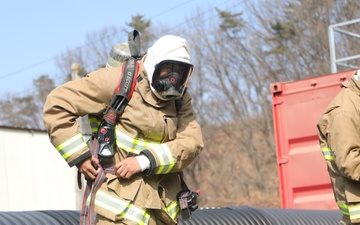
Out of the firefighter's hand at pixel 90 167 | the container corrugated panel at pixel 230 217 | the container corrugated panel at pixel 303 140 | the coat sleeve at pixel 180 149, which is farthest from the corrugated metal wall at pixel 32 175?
the firefighter's hand at pixel 90 167

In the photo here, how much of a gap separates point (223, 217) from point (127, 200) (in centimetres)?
296

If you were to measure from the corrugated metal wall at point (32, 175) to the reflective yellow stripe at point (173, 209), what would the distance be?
11.4 metres

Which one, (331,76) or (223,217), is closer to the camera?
(223,217)

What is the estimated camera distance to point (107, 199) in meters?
4.82

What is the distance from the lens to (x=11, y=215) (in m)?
5.88

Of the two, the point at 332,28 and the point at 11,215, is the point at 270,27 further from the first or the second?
the point at 11,215

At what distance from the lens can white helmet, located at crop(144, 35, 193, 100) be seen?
4895mm

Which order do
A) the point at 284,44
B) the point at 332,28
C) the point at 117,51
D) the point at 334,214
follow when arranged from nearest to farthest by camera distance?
1. the point at 117,51
2. the point at 334,214
3. the point at 332,28
4. the point at 284,44

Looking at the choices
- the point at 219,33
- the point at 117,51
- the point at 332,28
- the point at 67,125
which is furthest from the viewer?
the point at 219,33

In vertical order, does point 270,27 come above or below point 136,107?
below

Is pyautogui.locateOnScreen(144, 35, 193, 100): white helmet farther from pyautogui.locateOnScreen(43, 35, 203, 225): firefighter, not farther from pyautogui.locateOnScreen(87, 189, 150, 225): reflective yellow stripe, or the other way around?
pyautogui.locateOnScreen(87, 189, 150, 225): reflective yellow stripe

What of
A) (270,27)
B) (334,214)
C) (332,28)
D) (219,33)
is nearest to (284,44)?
(270,27)

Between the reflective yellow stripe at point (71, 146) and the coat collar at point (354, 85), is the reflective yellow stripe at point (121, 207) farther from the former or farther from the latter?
the coat collar at point (354, 85)

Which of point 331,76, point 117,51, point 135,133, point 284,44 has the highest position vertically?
point 117,51
